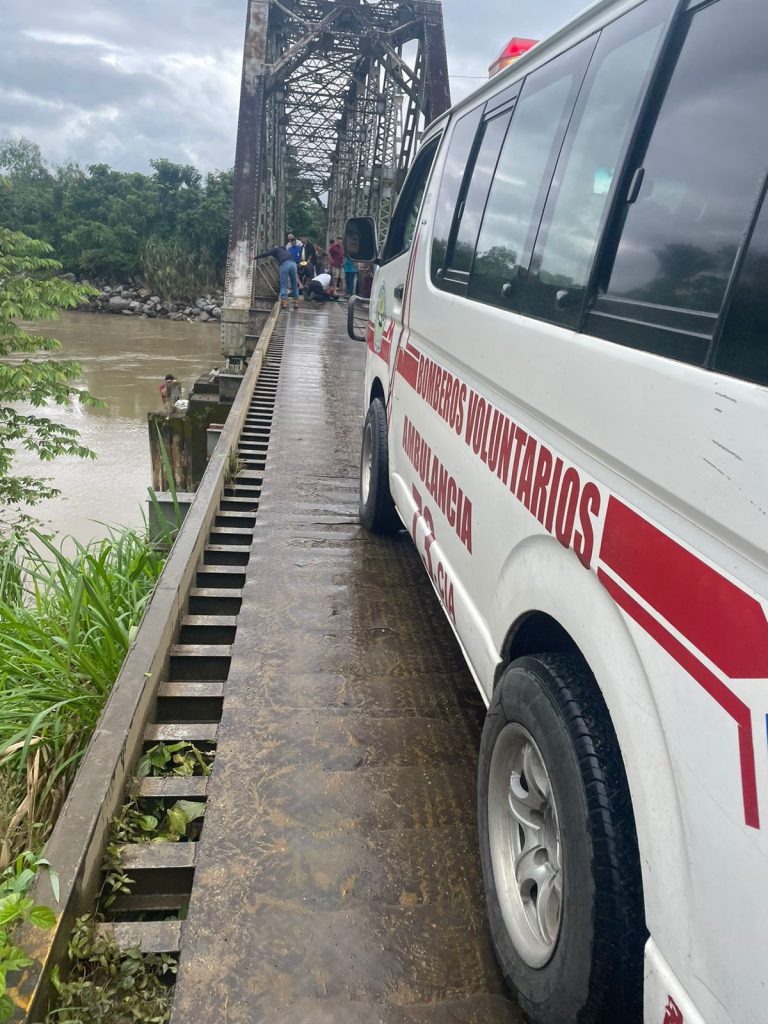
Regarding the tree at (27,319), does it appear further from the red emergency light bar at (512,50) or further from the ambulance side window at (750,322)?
the ambulance side window at (750,322)

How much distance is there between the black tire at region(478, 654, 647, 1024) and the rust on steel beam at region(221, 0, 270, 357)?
13.0 metres

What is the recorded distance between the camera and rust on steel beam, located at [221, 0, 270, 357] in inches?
563

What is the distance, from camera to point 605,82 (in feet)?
5.98

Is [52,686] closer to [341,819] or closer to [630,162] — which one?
[341,819]

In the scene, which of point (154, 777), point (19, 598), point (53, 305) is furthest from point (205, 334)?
point (154, 777)

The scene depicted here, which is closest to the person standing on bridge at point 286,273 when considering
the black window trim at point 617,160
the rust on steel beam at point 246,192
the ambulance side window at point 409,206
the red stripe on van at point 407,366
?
the rust on steel beam at point 246,192

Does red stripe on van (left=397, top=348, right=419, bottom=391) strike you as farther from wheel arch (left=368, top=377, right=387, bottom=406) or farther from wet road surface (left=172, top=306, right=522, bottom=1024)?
wet road surface (left=172, top=306, right=522, bottom=1024)

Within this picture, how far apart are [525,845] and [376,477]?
2.74 meters

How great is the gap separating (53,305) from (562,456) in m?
9.19

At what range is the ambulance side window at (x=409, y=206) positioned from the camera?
391cm

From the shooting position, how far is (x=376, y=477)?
4.40 meters

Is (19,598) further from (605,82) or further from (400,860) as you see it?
(605,82)

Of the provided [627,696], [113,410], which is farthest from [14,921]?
[113,410]

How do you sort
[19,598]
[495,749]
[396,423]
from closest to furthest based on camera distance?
[495,749] → [396,423] → [19,598]
